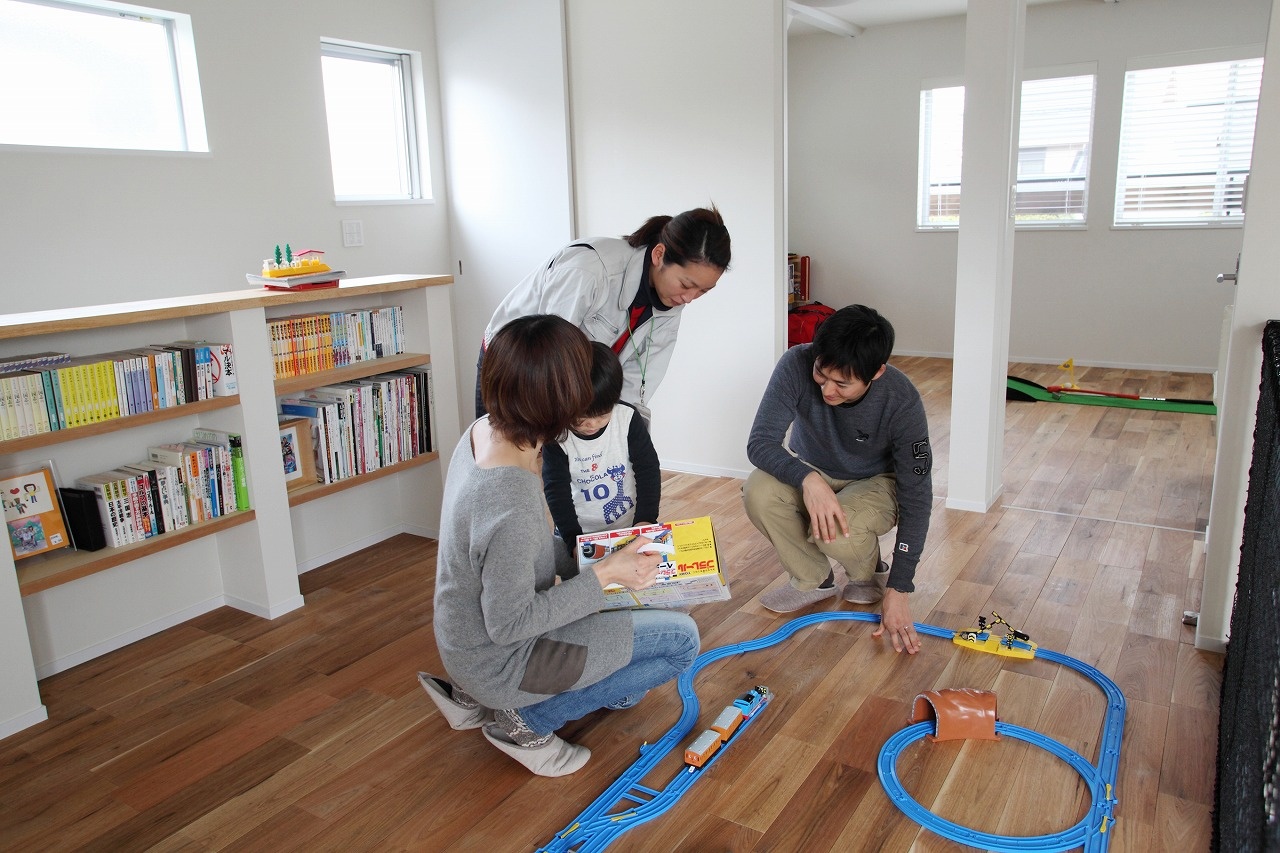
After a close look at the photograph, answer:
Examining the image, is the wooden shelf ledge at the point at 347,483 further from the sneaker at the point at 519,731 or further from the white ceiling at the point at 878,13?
the white ceiling at the point at 878,13

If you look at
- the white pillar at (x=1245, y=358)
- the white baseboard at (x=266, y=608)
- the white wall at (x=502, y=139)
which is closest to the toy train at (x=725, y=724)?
the white pillar at (x=1245, y=358)

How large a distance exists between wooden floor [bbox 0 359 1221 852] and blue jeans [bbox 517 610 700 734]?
151 mm

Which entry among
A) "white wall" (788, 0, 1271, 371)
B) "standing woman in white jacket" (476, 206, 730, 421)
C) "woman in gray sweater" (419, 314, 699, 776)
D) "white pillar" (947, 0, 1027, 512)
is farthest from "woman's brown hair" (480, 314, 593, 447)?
"white wall" (788, 0, 1271, 371)

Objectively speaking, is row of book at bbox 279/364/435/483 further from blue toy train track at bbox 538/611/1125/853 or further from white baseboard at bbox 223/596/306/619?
blue toy train track at bbox 538/611/1125/853

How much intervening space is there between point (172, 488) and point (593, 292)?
144 cm

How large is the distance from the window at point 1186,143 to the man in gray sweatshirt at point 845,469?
4757 mm

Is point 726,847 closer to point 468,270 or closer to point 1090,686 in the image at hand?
Result: point 1090,686

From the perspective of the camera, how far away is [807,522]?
285cm

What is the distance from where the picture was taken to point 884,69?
7094mm

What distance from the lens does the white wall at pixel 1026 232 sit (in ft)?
20.3

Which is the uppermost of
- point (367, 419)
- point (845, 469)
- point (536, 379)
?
point (536, 379)

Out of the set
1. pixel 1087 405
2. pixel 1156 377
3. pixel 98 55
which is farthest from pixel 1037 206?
pixel 98 55

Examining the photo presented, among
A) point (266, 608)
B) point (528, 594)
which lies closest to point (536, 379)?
point (528, 594)

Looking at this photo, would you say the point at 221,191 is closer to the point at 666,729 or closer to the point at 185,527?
the point at 185,527
